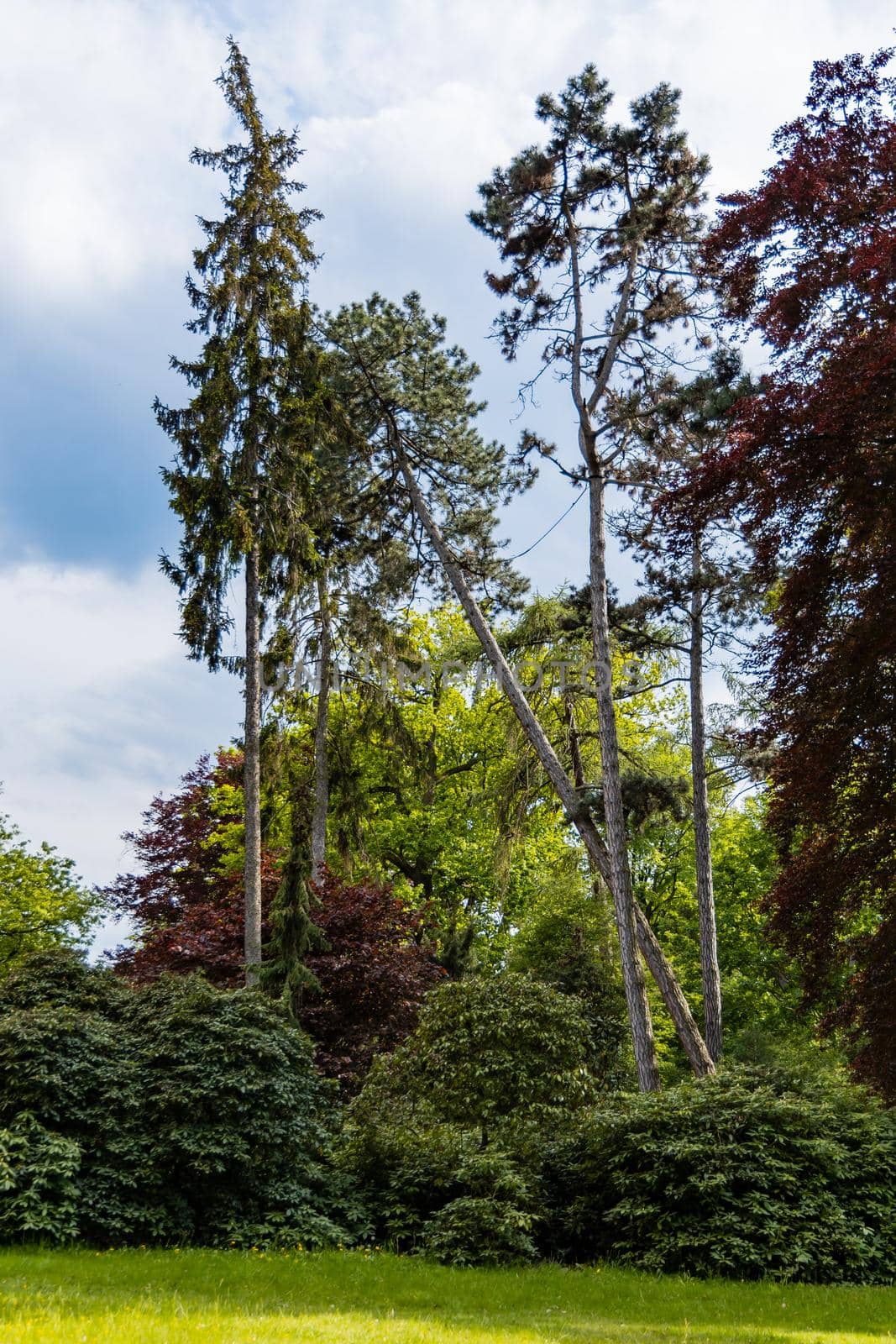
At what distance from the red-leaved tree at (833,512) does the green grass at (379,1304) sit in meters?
2.58

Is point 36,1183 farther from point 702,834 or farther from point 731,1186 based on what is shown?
point 702,834

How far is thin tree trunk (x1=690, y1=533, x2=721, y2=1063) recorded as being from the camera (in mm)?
16219

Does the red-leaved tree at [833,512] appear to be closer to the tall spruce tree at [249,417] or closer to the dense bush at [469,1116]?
the dense bush at [469,1116]

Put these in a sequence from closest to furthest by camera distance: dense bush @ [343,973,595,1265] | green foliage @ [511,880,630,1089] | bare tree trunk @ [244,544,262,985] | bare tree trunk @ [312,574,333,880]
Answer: dense bush @ [343,973,595,1265]
bare tree trunk @ [244,544,262,985]
green foliage @ [511,880,630,1089]
bare tree trunk @ [312,574,333,880]

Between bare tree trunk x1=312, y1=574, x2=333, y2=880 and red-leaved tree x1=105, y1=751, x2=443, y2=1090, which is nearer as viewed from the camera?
red-leaved tree x1=105, y1=751, x2=443, y2=1090

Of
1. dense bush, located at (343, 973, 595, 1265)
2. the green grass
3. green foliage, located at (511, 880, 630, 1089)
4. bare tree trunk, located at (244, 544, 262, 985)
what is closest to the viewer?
the green grass

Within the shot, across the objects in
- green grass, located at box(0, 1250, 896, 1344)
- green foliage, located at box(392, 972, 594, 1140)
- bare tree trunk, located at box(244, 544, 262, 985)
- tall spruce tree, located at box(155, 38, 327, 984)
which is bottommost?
green grass, located at box(0, 1250, 896, 1344)

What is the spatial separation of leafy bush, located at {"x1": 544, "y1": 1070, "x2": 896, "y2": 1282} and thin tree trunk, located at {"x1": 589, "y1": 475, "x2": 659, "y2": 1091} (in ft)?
8.58

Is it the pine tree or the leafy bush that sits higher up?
the pine tree

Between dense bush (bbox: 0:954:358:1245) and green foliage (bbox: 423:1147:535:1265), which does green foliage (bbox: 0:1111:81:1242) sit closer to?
dense bush (bbox: 0:954:358:1245)

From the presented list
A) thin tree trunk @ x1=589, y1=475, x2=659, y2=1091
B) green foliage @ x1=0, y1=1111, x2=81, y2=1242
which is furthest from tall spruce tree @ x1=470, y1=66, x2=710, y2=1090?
green foliage @ x1=0, y1=1111, x2=81, y2=1242

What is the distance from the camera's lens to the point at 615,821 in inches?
578

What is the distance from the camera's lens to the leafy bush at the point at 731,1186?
9391 mm

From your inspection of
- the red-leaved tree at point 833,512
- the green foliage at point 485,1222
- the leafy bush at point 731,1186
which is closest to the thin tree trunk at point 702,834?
the leafy bush at point 731,1186
